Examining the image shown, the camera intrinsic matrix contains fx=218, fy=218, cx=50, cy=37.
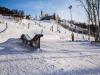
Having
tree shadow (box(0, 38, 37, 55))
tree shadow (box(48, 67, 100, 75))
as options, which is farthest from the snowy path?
tree shadow (box(0, 38, 37, 55))

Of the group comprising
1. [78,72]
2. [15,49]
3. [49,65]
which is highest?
[15,49]

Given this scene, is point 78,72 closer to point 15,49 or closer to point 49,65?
point 49,65

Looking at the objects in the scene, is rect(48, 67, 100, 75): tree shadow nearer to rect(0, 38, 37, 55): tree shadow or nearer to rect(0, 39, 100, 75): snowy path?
rect(0, 39, 100, 75): snowy path

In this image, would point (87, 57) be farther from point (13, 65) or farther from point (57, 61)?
point (13, 65)

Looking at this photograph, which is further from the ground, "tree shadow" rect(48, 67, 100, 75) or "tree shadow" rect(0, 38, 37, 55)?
"tree shadow" rect(0, 38, 37, 55)

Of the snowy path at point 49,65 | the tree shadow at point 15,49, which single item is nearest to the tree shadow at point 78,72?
the snowy path at point 49,65

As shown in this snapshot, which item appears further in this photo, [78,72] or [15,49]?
[15,49]

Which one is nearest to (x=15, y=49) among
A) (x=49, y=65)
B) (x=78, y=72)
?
(x=49, y=65)

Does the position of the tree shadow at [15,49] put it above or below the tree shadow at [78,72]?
above

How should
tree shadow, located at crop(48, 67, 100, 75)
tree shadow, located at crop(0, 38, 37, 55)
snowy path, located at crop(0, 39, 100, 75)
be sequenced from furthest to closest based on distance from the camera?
1. tree shadow, located at crop(0, 38, 37, 55)
2. snowy path, located at crop(0, 39, 100, 75)
3. tree shadow, located at crop(48, 67, 100, 75)

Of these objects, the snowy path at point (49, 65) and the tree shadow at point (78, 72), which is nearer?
the tree shadow at point (78, 72)

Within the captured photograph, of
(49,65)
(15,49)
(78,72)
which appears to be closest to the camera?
(78,72)

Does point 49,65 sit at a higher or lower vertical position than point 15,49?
lower

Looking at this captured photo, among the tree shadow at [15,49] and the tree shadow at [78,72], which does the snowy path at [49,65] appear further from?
the tree shadow at [15,49]
